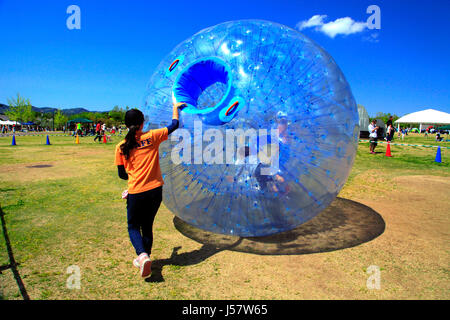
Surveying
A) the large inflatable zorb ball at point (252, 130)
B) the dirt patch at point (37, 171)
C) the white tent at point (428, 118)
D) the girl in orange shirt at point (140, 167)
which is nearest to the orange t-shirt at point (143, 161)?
the girl in orange shirt at point (140, 167)

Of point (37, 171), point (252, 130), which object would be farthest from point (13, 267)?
point (37, 171)

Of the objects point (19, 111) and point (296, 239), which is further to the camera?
point (19, 111)

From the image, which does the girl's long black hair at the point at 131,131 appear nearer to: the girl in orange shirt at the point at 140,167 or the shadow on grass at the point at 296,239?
the girl in orange shirt at the point at 140,167

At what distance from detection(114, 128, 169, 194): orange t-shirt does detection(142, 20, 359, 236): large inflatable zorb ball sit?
0.85 ft

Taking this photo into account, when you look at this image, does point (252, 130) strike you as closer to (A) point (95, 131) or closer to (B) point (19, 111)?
(A) point (95, 131)

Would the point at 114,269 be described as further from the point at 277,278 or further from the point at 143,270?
the point at 277,278

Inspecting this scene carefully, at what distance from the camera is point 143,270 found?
288cm

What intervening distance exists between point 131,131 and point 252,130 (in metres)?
1.29

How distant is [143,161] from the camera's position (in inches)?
120

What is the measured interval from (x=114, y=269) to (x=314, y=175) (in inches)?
98.9

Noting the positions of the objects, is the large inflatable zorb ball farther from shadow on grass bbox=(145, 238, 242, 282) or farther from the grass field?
the grass field

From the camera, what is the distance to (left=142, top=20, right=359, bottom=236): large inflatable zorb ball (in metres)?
3.02
